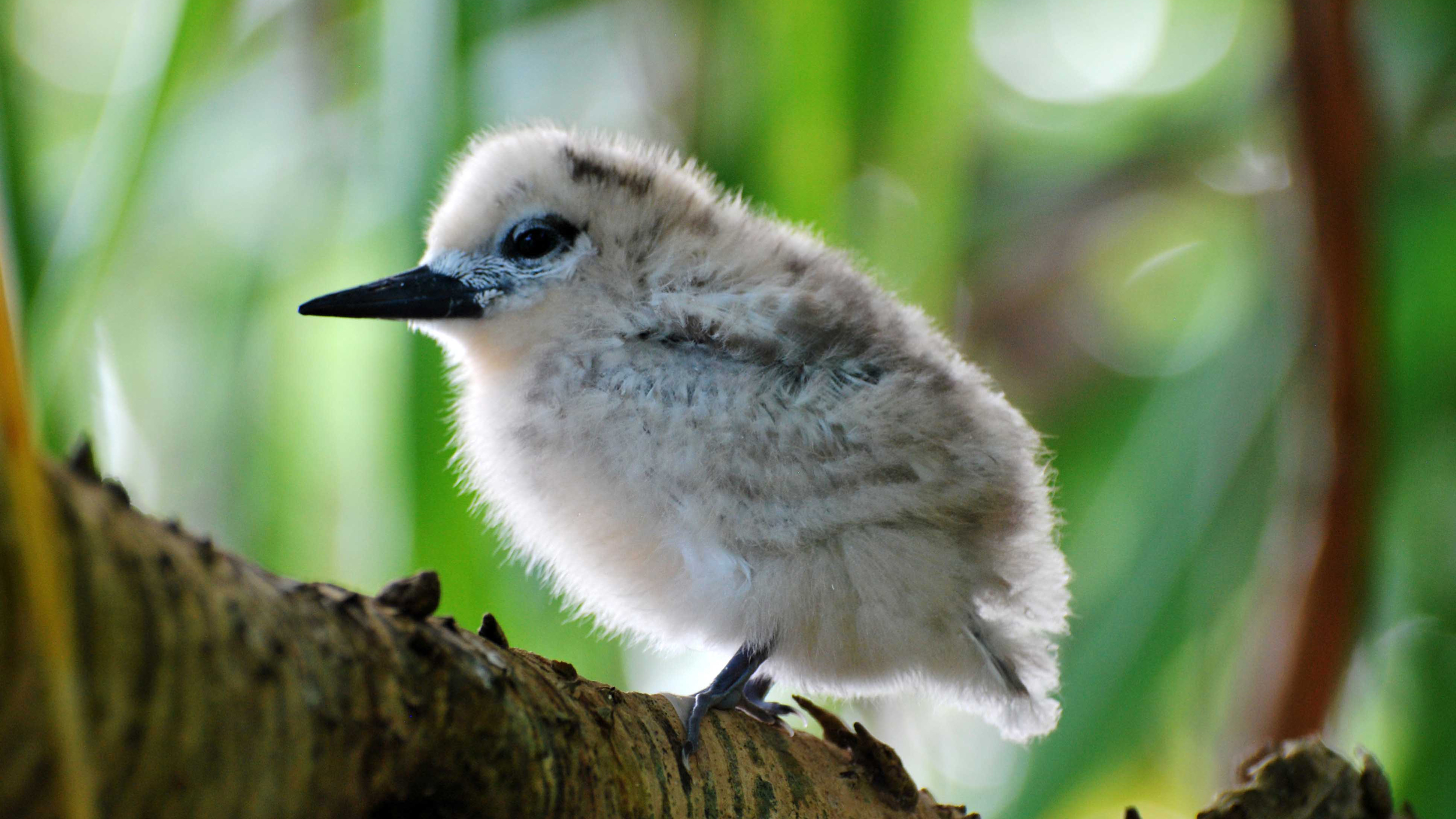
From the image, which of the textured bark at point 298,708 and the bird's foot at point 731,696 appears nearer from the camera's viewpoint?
the textured bark at point 298,708

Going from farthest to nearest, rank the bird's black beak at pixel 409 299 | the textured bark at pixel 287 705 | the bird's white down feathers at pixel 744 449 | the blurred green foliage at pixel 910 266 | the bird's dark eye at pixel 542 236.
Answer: the blurred green foliage at pixel 910 266 → the bird's dark eye at pixel 542 236 → the bird's black beak at pixel 409 299 → the bird's white down feathers at pixel 744 449 → the textured bark at pixel 287 705

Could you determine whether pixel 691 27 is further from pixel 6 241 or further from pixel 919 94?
pixel 6 241

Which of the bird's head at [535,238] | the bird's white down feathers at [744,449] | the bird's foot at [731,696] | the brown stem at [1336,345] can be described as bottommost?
the bird's foot at [731,696]

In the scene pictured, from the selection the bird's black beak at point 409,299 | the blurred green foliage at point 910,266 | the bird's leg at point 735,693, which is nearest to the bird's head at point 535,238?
the bird's black beak at point 409,299

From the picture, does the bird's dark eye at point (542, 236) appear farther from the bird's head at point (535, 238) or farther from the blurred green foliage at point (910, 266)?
the blurred green foliage at point (910, 266)

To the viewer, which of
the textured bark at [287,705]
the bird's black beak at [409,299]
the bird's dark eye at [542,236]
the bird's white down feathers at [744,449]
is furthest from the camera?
the bird's dark eye at [542,236]

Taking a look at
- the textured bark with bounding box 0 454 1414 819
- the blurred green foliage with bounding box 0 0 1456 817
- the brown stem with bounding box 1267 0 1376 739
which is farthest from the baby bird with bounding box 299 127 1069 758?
the brown stem with bounding box 1267 0 1376 739

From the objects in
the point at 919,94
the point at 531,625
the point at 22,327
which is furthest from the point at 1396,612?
the point at 22,327

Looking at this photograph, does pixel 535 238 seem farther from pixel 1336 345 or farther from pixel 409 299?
pixel 1336 345
